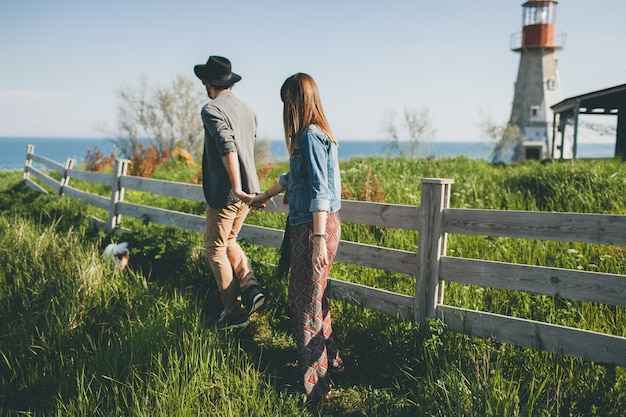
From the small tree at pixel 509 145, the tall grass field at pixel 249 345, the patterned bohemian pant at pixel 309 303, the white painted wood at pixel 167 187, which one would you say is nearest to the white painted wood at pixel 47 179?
the white painted wood at pixel 167 187

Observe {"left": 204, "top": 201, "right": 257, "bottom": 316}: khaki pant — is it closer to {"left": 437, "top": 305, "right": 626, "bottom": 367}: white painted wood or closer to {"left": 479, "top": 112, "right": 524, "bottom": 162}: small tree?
{"left": 437, "top": 305, "right": 626, "bottom": 367}: white painted wood

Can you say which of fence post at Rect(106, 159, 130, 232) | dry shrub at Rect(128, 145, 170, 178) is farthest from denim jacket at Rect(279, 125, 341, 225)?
dry shrub at Rect(128, 145, 170, 178)

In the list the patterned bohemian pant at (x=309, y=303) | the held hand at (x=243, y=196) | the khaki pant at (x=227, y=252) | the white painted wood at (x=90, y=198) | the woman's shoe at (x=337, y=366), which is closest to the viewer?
the patterned bohemian pant at (x=309, y=303)

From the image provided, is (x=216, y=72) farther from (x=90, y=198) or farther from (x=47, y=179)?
(x=47, y=179)

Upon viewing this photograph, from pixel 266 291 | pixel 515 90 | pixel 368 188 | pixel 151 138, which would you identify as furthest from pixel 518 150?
pixel 266 291

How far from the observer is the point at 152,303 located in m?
4.63

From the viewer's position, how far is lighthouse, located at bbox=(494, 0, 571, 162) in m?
36.9

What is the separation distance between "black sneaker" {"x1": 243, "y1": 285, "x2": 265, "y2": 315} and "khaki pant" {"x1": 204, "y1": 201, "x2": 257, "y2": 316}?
53 millimetres

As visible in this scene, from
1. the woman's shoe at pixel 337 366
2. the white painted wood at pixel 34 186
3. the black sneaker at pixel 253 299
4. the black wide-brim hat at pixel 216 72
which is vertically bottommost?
the woman's shoe at pixel 337 366

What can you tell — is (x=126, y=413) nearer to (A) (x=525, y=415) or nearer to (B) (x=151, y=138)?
(A) (x=525, y=415)

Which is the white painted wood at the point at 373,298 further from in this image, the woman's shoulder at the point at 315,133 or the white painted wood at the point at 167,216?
the white painted wood at the point at 167,216

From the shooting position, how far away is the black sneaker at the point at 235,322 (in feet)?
14.8

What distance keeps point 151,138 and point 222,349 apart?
20.7 m

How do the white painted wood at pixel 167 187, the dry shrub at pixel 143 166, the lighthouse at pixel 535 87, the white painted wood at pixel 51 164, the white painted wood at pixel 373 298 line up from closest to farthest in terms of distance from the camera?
the white painted wood at pixel 373 298 < the white painted wood at pixel 167 187 < the white painted wood at pixel 51 164 < the dry shrub at pixel 143 166 < the lighthouse at pixel 535 87
